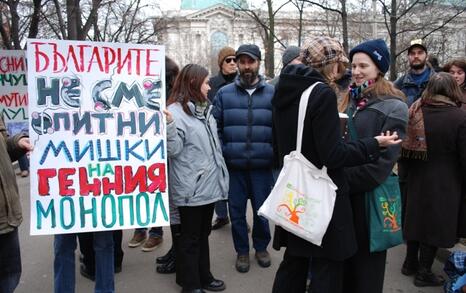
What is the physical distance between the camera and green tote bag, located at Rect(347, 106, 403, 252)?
2406mm

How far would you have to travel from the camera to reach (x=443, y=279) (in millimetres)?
3752

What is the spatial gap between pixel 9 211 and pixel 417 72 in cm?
422

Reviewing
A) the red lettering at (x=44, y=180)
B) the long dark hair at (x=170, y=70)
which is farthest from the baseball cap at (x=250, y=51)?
the red lettering at (x=44, y=180)

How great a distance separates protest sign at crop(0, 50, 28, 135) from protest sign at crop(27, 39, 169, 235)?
11.0ft

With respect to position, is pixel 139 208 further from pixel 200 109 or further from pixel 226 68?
pixel 226 68

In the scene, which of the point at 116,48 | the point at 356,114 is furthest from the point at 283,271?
the point at 116,48

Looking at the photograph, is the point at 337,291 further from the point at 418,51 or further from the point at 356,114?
the point at 418,51

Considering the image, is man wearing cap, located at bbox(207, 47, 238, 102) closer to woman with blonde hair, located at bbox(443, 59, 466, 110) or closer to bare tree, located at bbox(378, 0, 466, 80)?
woman with blonde hair, located at bbox(443, 59, 466, 110)

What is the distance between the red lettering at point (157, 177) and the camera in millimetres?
3115

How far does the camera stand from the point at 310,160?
2.31m

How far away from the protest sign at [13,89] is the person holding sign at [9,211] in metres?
3.45

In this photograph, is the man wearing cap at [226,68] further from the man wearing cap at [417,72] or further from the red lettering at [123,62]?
the red lettering at [123,62]

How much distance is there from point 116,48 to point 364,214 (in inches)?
77.2

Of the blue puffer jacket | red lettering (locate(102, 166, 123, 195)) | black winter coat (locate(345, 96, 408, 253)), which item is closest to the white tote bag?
black winter coat (locate(345, 96, 408, 253))
